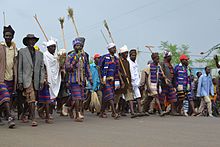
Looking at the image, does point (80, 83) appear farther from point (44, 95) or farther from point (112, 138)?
point (112, 138)

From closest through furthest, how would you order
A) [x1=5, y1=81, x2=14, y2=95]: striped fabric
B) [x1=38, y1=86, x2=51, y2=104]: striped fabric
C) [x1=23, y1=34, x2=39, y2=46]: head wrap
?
[x1=5, y1=81, x2=14, y2=95]: striped fabric
[x1=23, y1=34, x2=39, y2=46]: head wrap
[x1=38, y1=86, x2=51, y2=104]: striped fabric

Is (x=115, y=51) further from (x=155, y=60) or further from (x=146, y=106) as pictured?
(x=146, y=106)

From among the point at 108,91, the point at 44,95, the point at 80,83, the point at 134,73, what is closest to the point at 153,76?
the point at 134,73

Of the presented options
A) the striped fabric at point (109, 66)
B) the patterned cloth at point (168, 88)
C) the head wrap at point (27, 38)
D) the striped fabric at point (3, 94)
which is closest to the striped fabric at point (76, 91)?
the striped fabric at point (109, 66)

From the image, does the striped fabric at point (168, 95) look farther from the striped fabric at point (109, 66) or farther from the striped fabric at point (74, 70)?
the striped fabric at point (74, 70)

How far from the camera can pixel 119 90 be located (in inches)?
396

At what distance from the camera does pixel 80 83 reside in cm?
857

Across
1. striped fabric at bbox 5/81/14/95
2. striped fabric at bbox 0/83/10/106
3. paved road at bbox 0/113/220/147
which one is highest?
striped fabric at bbox 5/81/14/95

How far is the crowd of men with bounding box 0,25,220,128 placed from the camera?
746cm

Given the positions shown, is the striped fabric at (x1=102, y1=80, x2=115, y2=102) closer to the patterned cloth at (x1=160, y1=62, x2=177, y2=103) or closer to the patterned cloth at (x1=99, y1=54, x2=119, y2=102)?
the patterned cloth at (x1=99, y1=54, x2=119, y2=102)

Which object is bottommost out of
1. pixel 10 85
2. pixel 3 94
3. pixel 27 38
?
pixel 3 94

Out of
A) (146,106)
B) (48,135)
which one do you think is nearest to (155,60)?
(146,106)

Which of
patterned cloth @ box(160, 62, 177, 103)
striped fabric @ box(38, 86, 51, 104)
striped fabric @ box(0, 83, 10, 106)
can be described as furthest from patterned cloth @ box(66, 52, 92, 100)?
patterned cloth @ box(160, 62, 177, 103)

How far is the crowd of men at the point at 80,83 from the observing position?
7.46 m
